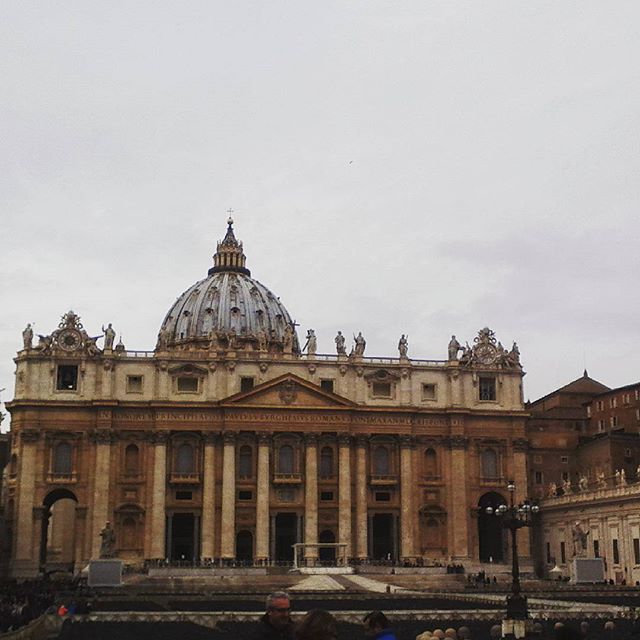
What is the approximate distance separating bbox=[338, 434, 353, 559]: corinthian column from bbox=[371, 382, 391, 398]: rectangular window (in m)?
5.10

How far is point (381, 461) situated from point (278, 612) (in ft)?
274

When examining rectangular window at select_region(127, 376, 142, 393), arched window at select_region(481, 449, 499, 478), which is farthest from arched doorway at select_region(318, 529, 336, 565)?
rectangular window at select_region(127, 376, 142, 393)

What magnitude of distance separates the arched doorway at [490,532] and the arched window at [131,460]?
96.5 ft

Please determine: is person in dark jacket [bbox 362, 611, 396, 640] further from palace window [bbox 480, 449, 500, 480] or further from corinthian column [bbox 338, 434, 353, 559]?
palace window [bbox 480, 449, 500, 480]

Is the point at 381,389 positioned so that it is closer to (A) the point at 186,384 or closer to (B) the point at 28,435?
(A) the point at 186,384

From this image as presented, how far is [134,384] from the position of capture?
89812mm

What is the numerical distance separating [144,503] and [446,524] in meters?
25.2

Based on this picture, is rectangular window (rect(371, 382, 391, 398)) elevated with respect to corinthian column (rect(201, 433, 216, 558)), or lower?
elevated

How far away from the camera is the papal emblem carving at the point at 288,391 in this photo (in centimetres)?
8964

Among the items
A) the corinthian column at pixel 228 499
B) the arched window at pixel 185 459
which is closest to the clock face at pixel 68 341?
the arched window at pixel 185 459

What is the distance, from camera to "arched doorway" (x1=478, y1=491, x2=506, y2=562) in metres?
93.5

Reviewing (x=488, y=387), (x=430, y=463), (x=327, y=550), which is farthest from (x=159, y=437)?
(x=488, y=387)

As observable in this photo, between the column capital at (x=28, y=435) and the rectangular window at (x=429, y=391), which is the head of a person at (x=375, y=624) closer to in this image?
the column capital at (x=28, y=435)

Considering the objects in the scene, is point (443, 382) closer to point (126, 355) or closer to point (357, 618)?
point (126, 355)
